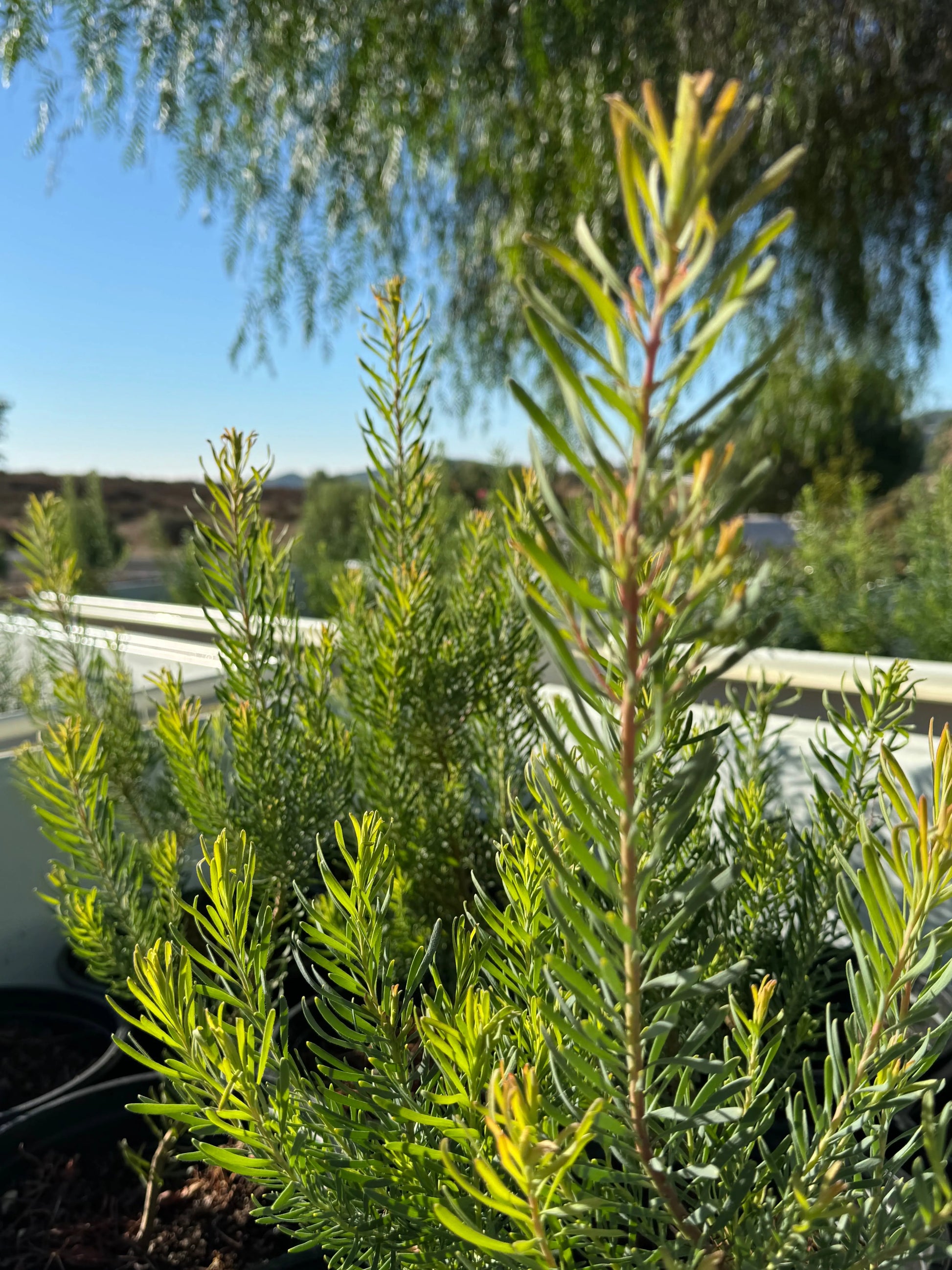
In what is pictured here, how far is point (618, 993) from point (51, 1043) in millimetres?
650

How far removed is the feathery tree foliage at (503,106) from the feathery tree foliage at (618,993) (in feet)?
4.50

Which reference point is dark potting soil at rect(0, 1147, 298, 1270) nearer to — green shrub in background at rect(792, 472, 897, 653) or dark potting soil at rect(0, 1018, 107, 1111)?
dark potting soil at rect(0, 1018, 107, 1111)

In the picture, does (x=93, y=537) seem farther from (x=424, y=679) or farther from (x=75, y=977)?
(x=424, y=679)

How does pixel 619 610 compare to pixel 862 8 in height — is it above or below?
below

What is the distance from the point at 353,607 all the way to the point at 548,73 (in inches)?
52.7

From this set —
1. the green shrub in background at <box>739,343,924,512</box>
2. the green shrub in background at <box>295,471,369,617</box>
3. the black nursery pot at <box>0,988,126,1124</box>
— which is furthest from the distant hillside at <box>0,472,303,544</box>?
the black nursery pot at <box>0,988,126,1124</box>

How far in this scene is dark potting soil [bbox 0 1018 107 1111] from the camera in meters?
0.61

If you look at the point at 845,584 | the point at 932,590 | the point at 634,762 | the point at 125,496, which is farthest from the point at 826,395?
the point at 125,496

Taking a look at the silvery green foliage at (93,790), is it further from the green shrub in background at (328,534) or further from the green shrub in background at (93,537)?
the green shrub in background at (93,537)

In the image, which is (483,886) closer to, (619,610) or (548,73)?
(619,610)

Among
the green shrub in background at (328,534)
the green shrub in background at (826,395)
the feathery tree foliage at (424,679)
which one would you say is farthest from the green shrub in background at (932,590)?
the feathery tree foliage at (424,679)

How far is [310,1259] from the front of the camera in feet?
1.27

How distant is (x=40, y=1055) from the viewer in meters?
0.65

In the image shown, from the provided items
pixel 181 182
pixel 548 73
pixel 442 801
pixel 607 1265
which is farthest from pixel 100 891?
pixel 181 182
